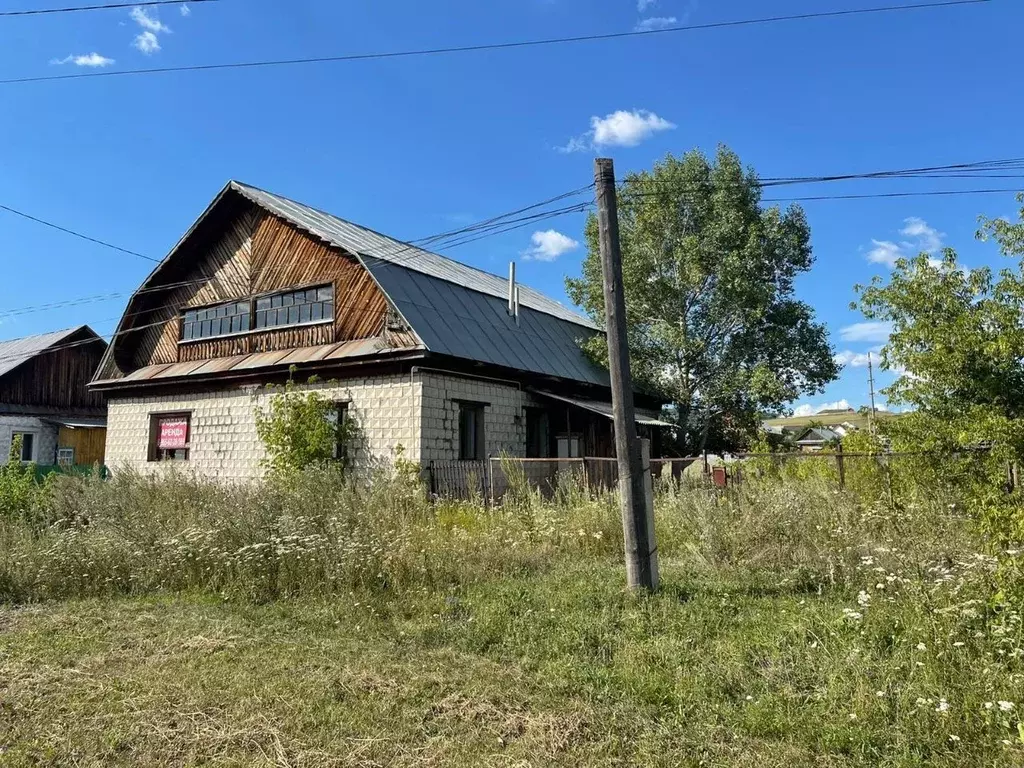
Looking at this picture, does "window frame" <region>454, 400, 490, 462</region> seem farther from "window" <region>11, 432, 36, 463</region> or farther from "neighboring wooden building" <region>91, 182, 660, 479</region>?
"window" <region>11, 432, 36, 463</region>

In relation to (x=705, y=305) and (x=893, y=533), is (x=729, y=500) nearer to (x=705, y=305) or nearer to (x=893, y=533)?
(x=893, y=533)

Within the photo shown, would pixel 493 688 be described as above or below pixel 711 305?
below

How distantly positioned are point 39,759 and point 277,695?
122cm

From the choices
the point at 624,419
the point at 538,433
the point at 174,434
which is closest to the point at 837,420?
the point at 538,433

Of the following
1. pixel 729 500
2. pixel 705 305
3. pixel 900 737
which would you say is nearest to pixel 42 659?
pixel 900 737

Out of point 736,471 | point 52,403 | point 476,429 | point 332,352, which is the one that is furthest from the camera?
point 52,403

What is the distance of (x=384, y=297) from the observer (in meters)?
15.1

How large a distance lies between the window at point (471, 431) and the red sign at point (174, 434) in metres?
8.17

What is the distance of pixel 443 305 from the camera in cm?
1633

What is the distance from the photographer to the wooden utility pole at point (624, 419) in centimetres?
678

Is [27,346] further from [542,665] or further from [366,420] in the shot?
[542,665]

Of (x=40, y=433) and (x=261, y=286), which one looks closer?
(x=261, y=286)

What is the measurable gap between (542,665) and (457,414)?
10.5m

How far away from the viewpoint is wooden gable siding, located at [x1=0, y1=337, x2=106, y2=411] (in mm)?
29719
